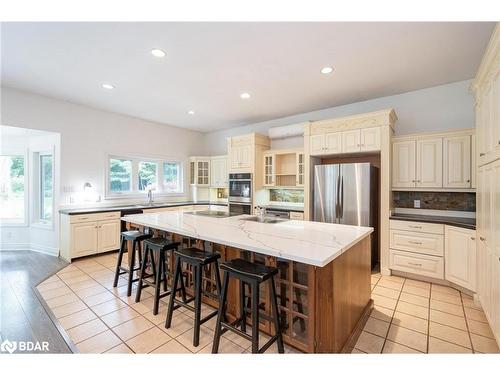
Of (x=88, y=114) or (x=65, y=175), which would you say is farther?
(x=88, y=114)

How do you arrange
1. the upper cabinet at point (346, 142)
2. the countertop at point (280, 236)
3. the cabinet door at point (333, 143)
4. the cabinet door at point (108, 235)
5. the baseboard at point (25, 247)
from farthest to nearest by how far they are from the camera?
1. the baseboard at point (25, 247)
2. the cabinet door at point (108, 235)
3. the cabinet door at point (333, 143)
4. the upper cabinet at point (346, 142)
5. the countertop at point (280, 236)

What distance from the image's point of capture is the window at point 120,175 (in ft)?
16.4

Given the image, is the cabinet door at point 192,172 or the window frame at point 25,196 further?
the cabinet door at point 192,172

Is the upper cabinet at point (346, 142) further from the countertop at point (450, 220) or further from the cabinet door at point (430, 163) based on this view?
the countertop at point (450, 220)

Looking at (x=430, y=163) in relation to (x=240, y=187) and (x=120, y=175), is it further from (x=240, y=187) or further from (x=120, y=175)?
(x=120, y=175)

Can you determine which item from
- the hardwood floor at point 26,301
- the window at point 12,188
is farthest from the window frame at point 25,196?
the hardwood floor at point 26,301

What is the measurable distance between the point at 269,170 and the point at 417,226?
281cm

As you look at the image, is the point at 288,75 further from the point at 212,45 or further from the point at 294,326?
the point at 294,326

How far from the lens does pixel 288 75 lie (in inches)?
125

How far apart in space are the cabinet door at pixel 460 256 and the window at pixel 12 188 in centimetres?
719

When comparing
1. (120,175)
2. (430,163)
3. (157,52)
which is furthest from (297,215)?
(120,175)

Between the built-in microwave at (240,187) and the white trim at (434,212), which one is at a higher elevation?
the built-in microwave at (240,187)

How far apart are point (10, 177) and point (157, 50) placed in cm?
451
